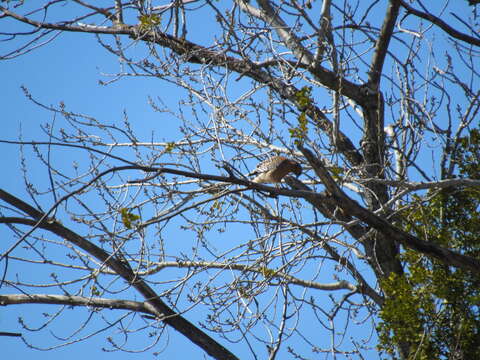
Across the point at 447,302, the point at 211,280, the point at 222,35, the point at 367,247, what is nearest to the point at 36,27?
the point at 222,35

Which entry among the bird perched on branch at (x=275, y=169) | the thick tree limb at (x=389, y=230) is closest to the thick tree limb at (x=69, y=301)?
the bird perched on branch at (x=275, y=169)

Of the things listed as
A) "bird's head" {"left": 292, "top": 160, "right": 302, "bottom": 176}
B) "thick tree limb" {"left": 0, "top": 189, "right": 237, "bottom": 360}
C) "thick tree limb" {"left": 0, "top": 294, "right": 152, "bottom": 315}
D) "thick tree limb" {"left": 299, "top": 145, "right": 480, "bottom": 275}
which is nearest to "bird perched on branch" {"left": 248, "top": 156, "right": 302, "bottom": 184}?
"bird's head" {"left": 292, "top": 160, "right": 302, "bottom": 176}

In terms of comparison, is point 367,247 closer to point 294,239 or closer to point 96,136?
point 294,239

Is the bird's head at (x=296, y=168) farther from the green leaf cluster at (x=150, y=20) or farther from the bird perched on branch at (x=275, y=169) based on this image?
the green leaf cluster at (x=150, y=20)

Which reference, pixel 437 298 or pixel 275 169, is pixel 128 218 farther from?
pixel 437 298

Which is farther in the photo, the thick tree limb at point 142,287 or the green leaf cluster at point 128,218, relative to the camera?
the thick tree limb at point 142,287

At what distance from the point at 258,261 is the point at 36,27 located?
9.30 ft

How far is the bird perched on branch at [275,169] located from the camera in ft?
14.8

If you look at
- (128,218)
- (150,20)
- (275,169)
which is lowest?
(128,218)

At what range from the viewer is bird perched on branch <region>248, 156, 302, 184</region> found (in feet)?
14.8

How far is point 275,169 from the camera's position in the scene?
4.50 metres

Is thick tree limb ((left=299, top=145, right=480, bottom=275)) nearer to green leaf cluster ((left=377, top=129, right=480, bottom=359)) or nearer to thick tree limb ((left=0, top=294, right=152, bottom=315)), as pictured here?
green leaf cluster ((left=377, top=129, right=480, bottom=359))

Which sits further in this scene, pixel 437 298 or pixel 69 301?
pixel 69 301

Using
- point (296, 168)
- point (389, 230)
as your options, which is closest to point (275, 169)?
point (296, 168)
